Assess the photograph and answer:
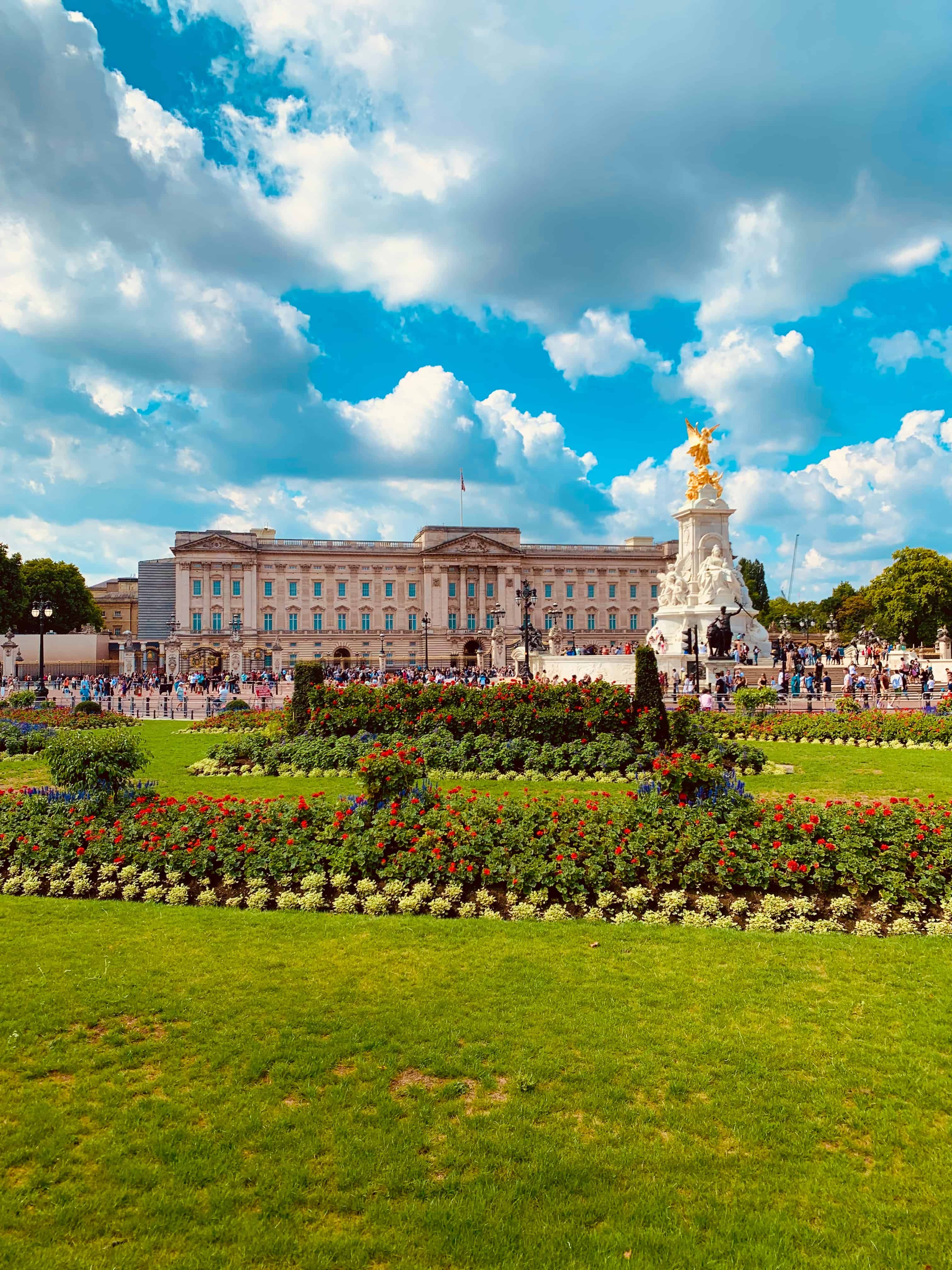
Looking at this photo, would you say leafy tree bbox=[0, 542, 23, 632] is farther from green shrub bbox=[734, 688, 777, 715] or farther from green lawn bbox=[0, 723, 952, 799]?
green shrub bbox=[734, 688, 777, 715]

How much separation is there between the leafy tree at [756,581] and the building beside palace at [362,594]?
8821mm

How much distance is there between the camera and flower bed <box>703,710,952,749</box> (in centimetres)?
1925

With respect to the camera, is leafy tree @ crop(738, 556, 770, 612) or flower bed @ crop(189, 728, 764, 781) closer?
flower bed @ crop(189, 728, 764, 781)

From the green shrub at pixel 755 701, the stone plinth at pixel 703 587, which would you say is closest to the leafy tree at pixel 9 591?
the stone plinth at pixel 703 587

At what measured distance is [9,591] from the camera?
208 ft

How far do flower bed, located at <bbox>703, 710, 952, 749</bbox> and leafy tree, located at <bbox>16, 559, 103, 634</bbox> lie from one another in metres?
65.8

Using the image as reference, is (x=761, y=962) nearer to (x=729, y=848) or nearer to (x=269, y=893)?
(x=729, y=848)

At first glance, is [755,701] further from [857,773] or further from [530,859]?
[530,859]

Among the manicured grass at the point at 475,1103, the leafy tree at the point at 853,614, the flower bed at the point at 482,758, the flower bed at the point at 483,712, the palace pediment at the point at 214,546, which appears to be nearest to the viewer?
the manicured grass at the point at 475,1103

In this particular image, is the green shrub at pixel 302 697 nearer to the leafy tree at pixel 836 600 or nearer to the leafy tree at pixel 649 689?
the leafy tree at pixel 649 689

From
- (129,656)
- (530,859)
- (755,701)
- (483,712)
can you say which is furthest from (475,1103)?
(129,656)

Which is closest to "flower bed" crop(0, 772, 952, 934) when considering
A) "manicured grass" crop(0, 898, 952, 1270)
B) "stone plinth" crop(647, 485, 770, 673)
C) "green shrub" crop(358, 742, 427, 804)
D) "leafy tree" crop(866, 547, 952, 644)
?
"green shrub" crop(358, 742, 427, 804)

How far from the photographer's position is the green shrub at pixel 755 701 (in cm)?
2320

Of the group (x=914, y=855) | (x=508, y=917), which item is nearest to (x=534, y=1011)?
(x=508, y=917)
